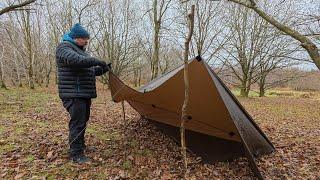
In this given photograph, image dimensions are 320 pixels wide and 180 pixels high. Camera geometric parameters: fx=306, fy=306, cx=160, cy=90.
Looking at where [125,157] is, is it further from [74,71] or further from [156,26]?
[156,26]

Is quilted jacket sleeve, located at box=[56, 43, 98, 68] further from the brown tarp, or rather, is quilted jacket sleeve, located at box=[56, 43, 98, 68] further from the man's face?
the brown tarp

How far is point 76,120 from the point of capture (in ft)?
14.4

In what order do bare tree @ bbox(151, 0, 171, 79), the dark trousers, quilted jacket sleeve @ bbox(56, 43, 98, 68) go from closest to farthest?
1. quilted jacket sleeve @ bbox(56, 43, 98, 68)
2. the dark trousers
3. bare tree @ bbox(151, 0, 171, 79)

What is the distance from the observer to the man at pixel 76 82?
13.6 ft

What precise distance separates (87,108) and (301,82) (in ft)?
101

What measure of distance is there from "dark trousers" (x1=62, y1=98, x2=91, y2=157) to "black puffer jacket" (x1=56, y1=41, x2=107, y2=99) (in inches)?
4.2

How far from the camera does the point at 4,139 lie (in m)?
5.58

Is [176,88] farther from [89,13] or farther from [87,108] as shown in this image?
[89,13]

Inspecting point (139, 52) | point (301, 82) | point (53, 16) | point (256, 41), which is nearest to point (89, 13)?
point (53, 16)

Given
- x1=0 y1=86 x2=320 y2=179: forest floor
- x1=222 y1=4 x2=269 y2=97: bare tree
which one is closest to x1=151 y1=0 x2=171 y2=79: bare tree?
x1=222 y1=4 x2=269 y2=97: bare tree

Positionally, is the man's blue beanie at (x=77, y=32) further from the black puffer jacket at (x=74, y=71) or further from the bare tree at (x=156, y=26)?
the bare tree at (x=156, y=26)

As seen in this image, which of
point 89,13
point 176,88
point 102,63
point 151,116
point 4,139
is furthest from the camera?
point 89,13

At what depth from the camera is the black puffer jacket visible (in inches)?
160

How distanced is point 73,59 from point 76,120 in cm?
91
